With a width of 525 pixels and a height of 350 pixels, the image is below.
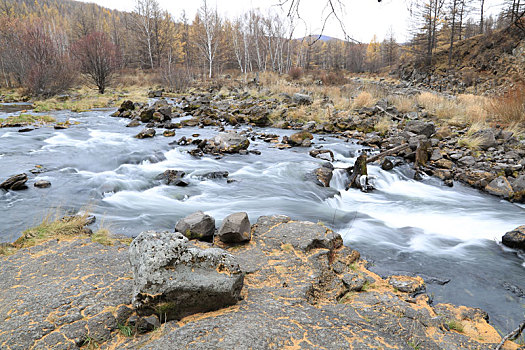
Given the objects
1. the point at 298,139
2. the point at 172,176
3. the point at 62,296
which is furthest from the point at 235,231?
the point at 298,139

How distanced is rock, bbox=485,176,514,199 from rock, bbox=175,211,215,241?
20.7 ft

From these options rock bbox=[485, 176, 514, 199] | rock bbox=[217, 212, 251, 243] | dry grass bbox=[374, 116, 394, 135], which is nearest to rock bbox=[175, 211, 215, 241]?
rock bbox=[217, 212, 251, 243]

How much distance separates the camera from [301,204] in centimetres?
602

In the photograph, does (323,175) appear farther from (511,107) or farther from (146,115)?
(146,115)

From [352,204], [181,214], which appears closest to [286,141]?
[352,204]

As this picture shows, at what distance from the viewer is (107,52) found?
880 inches

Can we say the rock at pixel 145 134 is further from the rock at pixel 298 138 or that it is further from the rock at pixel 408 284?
the rock at pixel 408 284

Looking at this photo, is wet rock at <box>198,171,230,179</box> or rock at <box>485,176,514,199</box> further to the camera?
wet rock at <box>198,171,230,179</box>

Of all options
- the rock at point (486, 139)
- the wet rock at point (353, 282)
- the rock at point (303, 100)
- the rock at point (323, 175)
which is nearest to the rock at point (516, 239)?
the wet rock at point (353, 282)

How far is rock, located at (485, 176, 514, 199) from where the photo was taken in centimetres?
636

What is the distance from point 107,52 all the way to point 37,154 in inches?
683

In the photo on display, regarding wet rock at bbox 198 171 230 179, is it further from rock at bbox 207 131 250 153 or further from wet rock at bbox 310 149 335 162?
wet rock at bbox 310 149 335 162

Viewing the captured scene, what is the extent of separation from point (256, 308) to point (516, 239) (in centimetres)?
425

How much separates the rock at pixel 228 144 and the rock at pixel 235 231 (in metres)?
5.54
